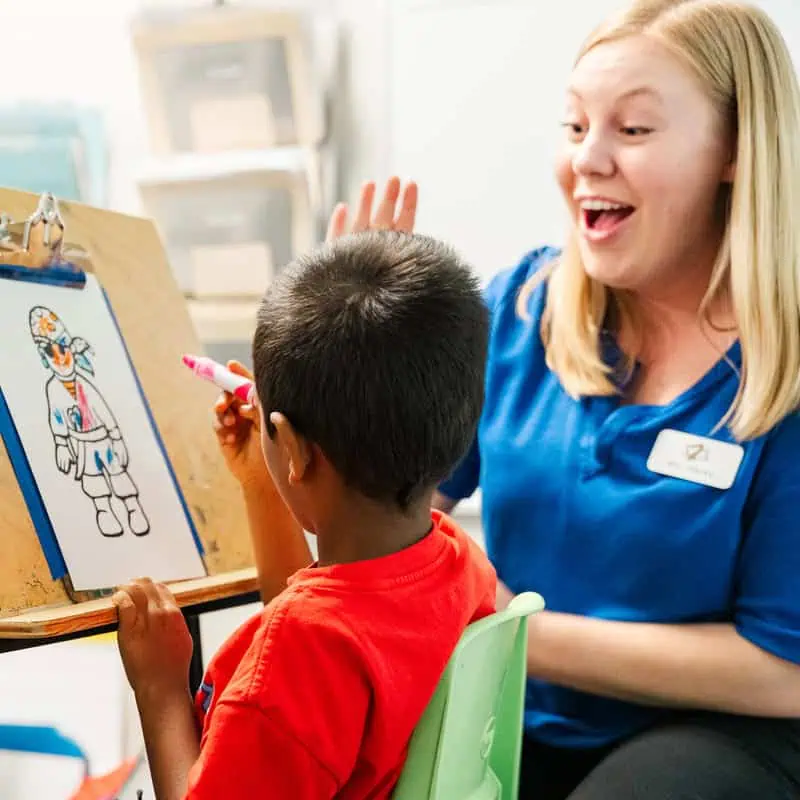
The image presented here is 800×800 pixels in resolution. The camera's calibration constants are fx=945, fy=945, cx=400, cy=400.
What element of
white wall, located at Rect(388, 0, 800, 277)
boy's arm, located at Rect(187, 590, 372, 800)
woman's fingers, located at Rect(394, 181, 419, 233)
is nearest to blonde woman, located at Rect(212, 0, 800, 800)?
woman's fingers, located at Rect(394, 181, 419, 233)

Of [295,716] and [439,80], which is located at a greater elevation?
[439,80]

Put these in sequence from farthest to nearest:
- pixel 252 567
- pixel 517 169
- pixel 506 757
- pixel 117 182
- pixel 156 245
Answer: pixel 117 182 → pixel 517 169 → pixel 156 245 → pixel 252 567 → pixel 506 757

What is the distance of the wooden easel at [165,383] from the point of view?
3.27 ft

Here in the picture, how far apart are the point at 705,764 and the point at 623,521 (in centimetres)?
26

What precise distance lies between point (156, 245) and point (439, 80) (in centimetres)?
80

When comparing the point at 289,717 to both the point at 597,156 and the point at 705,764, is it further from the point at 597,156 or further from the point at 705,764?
the point at 597,156

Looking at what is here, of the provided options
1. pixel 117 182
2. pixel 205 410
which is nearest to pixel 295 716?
pixel 205 410

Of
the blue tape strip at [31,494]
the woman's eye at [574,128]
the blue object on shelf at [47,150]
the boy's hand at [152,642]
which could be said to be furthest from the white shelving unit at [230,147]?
the boy's hand at [152,642]

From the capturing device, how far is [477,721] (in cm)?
78

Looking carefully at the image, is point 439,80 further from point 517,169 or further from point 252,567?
point 252,567

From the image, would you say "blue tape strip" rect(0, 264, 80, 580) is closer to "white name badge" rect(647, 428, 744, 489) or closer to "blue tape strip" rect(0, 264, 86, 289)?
"blue tape strip" rect(0, 264, 86, 289)

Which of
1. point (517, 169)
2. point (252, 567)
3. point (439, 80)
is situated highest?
point (439, 80)

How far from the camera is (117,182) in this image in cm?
203

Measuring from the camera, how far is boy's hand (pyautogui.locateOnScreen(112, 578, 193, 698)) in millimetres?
801
